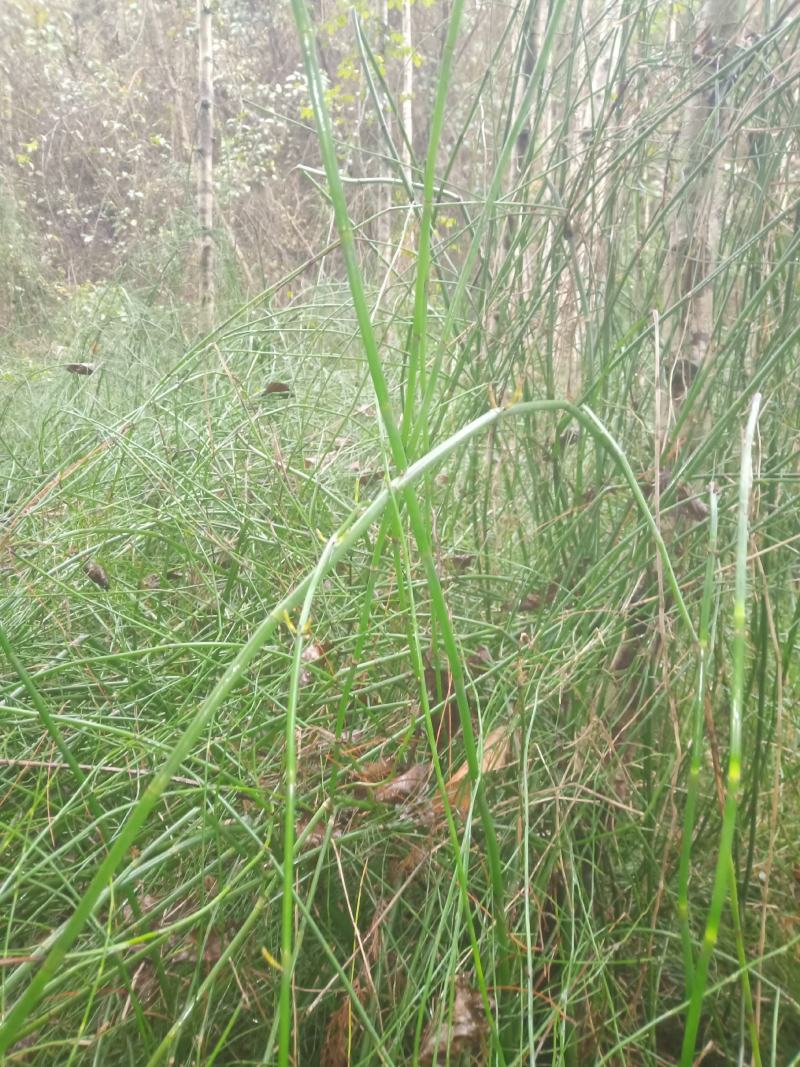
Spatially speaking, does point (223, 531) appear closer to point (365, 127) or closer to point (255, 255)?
point (255, 255)

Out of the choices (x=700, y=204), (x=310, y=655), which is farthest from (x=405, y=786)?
(x=700, y=204)

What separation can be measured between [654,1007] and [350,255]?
2.23ft

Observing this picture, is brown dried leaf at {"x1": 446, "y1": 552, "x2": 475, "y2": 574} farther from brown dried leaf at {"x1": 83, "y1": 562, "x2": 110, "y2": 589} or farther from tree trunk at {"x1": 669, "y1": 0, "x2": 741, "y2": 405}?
brown dried leaf at {"x1": 83, "y1": 562, "x2": 110, "y2": 589}

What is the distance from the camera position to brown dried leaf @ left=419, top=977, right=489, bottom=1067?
27.7 inches

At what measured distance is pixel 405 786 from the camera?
85cm

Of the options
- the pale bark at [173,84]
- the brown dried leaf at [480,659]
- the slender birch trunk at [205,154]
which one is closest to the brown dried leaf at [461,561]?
the brown dried leaf at [480,659]

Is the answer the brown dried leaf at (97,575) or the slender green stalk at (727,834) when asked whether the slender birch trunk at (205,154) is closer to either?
the brown dried leaf at (97,575)

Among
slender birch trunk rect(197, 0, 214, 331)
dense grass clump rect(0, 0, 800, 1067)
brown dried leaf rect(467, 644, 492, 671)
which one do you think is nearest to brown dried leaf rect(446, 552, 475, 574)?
dense grass clump rect(0, 0, 800, 1067)

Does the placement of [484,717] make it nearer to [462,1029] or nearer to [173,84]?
Result: [462,1029]

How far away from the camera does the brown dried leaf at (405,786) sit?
2.77ft

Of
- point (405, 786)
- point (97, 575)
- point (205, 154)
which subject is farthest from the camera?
point (205, 154)

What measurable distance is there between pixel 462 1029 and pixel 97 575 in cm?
75

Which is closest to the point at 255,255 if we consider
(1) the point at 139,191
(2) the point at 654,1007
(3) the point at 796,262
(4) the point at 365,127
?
(4) the point at 365,127

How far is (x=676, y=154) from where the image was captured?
1.18m
